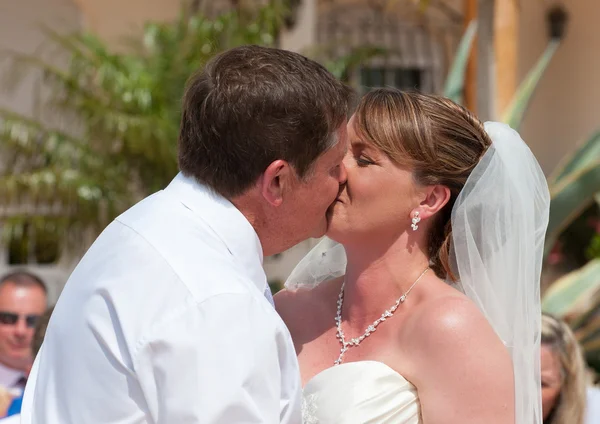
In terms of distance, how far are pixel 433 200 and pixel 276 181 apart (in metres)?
0.81

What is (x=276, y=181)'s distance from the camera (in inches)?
80.8

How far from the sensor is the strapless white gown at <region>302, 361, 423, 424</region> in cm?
250

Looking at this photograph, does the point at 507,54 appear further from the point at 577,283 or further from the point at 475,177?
the point at 475,177

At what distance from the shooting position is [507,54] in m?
6.52

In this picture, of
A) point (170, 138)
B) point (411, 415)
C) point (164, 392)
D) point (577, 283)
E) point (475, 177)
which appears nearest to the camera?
point (164, 392)

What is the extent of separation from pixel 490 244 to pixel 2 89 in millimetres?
7006

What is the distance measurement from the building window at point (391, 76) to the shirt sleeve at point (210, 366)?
8.01 metres

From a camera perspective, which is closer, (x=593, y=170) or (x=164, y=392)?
(x=164, y=392)

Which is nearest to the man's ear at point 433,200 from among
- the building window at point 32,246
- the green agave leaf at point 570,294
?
the green agave leaf at point 570,294

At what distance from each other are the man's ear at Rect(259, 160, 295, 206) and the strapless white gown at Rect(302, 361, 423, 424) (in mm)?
729

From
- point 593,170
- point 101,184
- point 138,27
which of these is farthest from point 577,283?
point 138,27

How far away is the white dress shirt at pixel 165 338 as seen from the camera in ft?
5.79

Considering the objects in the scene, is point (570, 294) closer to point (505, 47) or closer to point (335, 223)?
point (505, 47)

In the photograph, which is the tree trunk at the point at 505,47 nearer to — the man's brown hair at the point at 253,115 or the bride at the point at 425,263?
the bride at the point at 425,263
